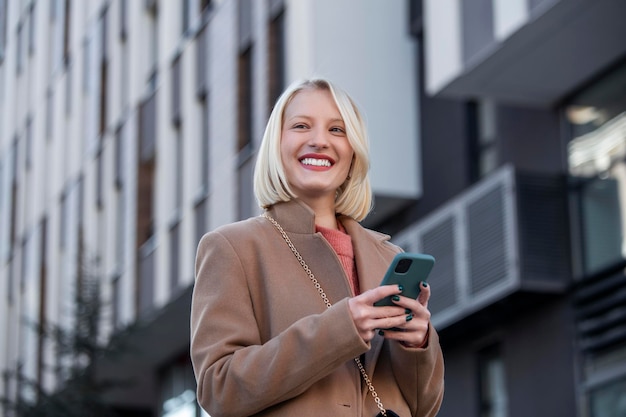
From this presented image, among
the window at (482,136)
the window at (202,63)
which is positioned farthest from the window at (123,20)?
the window at (482,136)

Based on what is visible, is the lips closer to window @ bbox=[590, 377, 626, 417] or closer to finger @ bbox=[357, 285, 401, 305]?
finger @ bbox=[357, 285, 401, 305]

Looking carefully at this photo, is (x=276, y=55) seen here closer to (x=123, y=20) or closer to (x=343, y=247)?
(x=123, y=20)

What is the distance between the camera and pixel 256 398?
379 cm

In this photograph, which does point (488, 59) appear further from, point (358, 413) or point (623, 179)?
point (358, 413)

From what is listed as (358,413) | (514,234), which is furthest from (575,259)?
(358,413)

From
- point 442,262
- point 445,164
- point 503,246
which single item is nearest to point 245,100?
point 445,164

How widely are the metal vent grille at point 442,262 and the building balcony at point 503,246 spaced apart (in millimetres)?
11

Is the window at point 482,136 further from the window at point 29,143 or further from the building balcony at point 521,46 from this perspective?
the window at point 29,143

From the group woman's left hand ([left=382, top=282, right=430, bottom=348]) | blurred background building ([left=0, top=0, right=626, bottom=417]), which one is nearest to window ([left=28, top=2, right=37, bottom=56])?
blurred background building ([left=0, top=0, right=626, bottom=417])

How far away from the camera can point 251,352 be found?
12.5 ft

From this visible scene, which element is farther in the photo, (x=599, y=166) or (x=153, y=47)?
(x=153, y=47)

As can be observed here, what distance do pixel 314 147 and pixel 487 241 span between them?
12378mm

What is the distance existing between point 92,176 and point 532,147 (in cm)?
1508

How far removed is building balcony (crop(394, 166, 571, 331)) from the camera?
16078 millimetres
